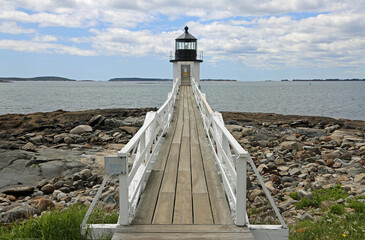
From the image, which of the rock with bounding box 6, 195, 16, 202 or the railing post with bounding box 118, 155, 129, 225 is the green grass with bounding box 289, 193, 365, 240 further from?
the rock with bounding box 6, 195, 16, 202

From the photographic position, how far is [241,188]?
374 cm

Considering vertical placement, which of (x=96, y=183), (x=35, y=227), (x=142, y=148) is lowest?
(x=96, y=183)

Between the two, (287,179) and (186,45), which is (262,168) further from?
(186,45)

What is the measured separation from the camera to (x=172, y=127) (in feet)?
35.0

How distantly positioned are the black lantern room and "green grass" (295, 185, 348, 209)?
20538 mm

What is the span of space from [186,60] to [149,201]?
76.1 ft

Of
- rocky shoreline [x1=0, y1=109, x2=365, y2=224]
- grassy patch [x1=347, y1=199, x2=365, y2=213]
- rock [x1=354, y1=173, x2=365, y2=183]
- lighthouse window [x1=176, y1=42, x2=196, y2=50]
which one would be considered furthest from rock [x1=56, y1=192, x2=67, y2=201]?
lighthouse window [x1=176, y1=42, x2=196, y2=50]

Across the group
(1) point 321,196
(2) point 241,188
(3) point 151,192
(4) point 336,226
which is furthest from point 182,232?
(1) point 321,196

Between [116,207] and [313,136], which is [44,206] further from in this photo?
[313,136]

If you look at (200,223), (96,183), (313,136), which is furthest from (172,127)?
(313,136)

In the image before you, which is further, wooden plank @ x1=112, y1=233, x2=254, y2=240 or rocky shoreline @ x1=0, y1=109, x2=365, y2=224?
rocky shoreline @ x1=0, y1=109, x2=365, y2=224

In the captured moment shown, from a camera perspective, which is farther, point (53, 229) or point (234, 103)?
point (234, 103)

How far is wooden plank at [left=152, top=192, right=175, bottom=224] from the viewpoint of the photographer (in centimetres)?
402

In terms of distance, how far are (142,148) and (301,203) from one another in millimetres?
3893
